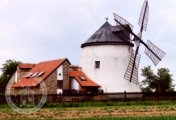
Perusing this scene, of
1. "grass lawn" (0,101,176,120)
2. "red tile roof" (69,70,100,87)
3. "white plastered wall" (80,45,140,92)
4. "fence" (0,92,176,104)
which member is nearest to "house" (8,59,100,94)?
"red tile roof" (69,70,100,87)

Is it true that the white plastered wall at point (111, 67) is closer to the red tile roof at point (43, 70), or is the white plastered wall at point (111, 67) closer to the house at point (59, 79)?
the house at point (59, 79)

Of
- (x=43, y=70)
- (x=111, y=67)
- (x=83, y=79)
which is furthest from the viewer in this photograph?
(x=111, y=67)

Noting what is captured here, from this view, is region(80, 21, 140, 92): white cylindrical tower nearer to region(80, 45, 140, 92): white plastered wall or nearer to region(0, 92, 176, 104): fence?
region(80, 45, 140, 92): white plastered wall

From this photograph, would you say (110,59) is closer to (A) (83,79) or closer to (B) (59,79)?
(A) (83,79)

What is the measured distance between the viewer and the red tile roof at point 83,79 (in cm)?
4844

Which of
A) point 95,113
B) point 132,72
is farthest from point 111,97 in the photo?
point 95,113

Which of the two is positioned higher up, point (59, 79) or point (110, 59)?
point (110, 59)

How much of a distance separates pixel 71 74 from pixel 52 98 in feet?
42.7

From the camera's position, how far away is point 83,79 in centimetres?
4931

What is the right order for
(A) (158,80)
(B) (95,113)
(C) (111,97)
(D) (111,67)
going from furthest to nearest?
(A) (158,80) → (D) (111,67) → (C) (111,97) → (B) (95,113)

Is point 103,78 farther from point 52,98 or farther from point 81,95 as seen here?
point 52,98

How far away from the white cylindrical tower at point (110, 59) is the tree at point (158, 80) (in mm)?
10861

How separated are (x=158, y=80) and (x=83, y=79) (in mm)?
14735

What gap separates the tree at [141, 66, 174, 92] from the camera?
60188 mm
